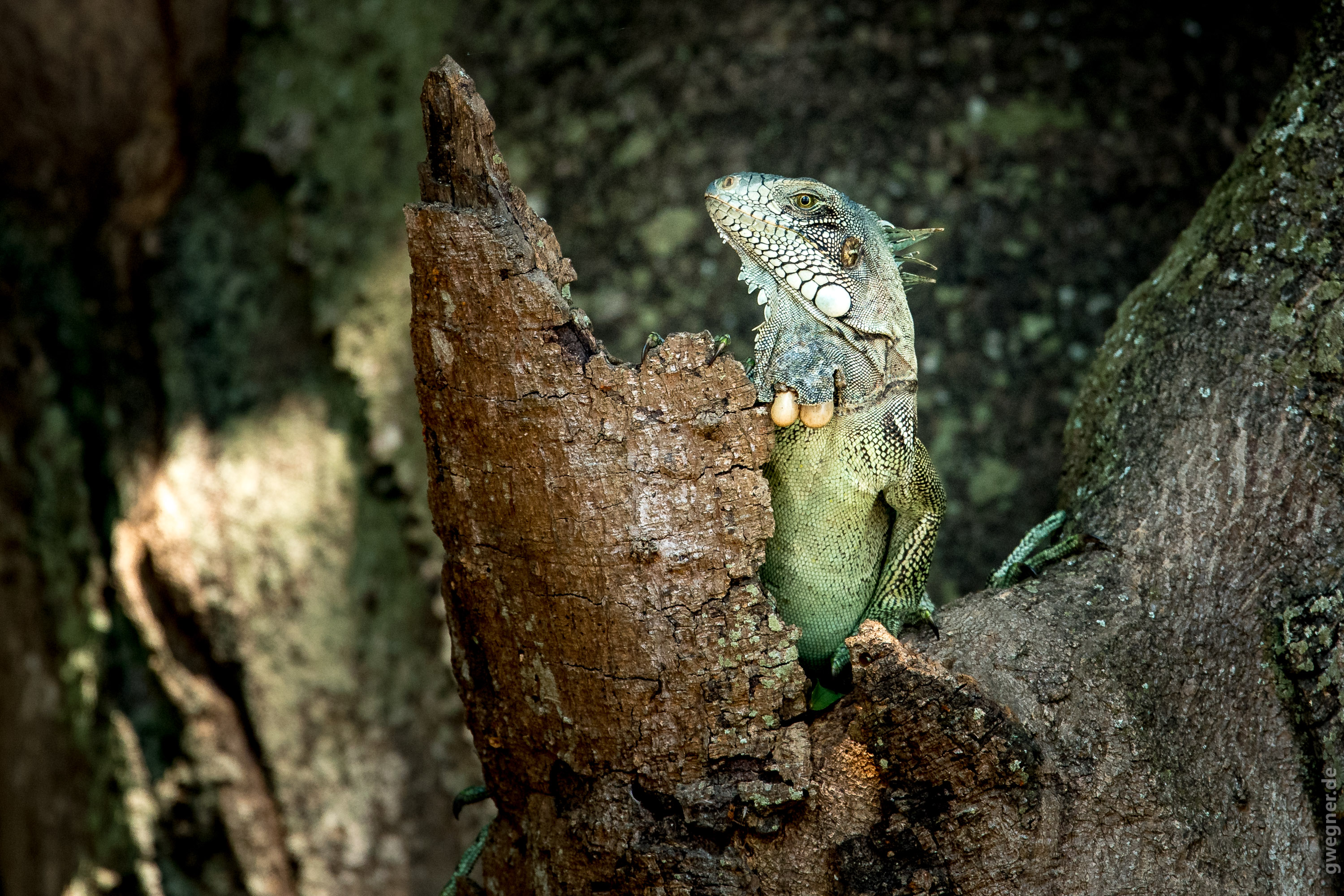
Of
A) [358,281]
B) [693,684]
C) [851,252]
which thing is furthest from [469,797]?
[358,281]

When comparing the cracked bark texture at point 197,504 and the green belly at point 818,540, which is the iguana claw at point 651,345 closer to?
the green belly at point 818,540

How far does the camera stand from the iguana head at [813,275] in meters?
3.07

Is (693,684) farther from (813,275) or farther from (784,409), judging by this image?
(813,275)

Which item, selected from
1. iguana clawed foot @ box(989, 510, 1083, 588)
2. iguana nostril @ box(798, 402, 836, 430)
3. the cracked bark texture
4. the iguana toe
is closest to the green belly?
iguana nostril @ box(798, 402, 836, 430)

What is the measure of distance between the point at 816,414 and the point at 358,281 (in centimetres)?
395

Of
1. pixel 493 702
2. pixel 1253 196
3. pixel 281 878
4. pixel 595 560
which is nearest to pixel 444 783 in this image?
pixel 281 878

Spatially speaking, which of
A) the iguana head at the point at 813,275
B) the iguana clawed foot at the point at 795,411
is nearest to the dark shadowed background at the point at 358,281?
the iguana head at the point at 813,275

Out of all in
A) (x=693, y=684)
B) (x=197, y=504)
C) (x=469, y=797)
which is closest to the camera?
(x=693, y=684)

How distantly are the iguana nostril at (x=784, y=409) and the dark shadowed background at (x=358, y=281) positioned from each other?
292cm

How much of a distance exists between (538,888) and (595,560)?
0.96 m

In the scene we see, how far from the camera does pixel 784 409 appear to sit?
2828mm

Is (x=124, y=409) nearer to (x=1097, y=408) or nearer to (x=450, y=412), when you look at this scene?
(x=450, y=412)

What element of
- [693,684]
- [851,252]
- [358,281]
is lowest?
[693,684]

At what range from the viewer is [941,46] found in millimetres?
5828
